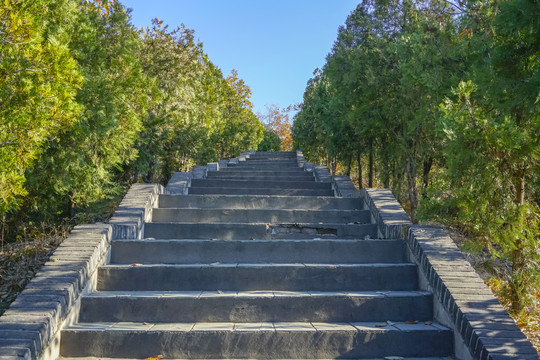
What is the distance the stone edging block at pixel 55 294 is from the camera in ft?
10.7

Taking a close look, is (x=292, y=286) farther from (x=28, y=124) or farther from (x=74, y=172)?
(x=74, y=172)

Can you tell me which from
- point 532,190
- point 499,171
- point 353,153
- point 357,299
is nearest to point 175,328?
point 357,299

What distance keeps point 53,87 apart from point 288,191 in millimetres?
4433

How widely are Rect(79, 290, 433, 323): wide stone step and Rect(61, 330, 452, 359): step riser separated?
351 mm

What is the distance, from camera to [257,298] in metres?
4.09

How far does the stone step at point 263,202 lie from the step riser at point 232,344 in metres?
3.27

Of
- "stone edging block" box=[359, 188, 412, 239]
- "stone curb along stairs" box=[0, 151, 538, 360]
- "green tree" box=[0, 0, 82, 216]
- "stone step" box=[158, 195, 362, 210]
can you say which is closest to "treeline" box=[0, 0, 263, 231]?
"green tree" box=[0, 0, 82, 216]

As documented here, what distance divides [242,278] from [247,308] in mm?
465

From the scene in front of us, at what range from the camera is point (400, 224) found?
5.31 metres

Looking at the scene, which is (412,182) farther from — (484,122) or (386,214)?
(484,122)

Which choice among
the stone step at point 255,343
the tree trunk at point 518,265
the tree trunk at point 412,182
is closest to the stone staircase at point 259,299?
the stone step at point 255,343

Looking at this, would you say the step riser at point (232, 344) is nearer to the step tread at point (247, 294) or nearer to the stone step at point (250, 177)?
the step tread at point (247, 294)

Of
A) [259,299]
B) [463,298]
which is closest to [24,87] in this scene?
[259,299]

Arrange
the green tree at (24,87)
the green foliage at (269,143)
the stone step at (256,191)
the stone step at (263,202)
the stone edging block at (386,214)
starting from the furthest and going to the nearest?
1. the green foliage at (269,143)
2. the stone step at (256,191)
3. the stone step at (263,202)
4. the stone edging block at (386,214)
5. the green tree at (24,87)
